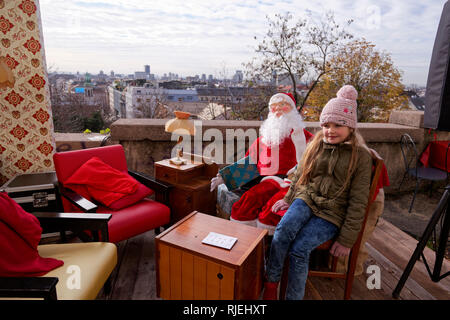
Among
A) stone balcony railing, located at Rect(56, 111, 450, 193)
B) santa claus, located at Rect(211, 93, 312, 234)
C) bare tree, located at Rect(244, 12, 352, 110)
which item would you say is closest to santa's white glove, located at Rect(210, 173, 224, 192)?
santa claus, located at Rect(211, 93, 312, 234)

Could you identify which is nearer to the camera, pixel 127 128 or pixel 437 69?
pixel 437 69

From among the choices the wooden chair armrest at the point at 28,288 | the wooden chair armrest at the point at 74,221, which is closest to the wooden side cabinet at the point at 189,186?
the wooden chair armrest at the point at 74,221

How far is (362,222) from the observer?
1668 mm

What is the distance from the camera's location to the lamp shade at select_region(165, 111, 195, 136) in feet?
8.29

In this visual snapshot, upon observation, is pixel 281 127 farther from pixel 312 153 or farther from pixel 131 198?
pixel 131 198

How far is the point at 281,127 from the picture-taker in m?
2.48

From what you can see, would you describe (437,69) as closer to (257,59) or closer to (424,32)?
(424,32)

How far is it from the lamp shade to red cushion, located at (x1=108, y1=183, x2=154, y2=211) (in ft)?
1.90

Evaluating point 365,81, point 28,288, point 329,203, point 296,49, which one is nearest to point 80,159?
point 28,288

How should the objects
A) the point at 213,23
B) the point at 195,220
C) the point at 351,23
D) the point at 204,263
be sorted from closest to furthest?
1. the point at 204,263
2. the point at 195,220
3. the point at 213,23
4. the point at 351,23

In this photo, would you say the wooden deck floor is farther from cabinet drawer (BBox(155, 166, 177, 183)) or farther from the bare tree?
the bare tree

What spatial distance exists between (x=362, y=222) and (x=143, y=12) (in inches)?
113
